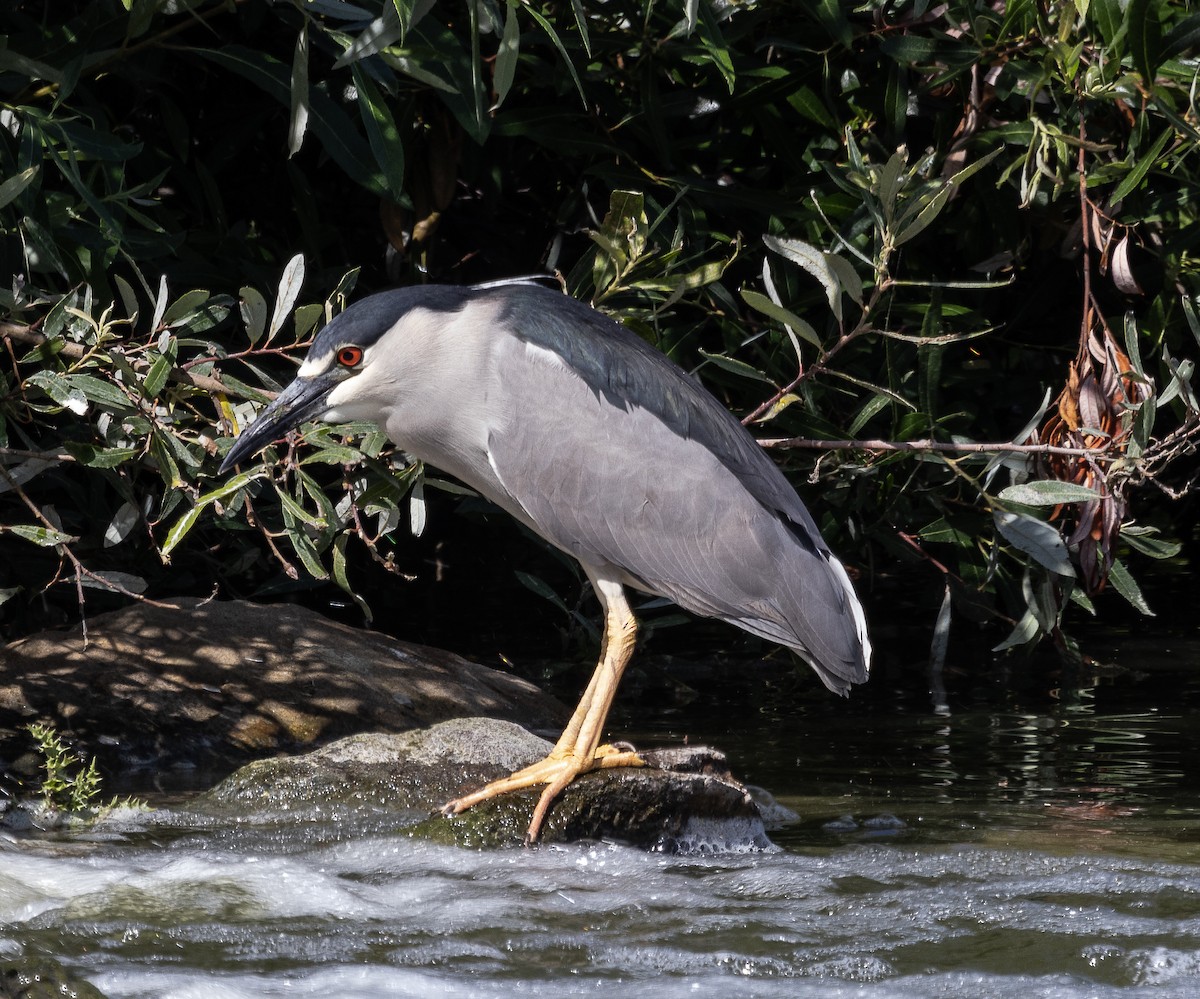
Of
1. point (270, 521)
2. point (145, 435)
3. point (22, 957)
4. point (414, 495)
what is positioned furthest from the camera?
point (270, 521)

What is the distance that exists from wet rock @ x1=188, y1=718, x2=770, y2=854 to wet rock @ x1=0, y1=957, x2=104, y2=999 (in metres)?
1.06

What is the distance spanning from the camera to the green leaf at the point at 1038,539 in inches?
173

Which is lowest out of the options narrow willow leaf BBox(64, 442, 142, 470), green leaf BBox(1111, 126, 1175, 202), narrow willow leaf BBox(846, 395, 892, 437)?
narrow willow leaf BBox(64, 442, 142, 470)

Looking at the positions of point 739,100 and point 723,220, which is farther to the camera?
point 723,220

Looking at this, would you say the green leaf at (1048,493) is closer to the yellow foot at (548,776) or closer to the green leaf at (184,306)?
the yellow foot at (548,776)

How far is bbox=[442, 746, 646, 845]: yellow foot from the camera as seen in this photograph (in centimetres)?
361

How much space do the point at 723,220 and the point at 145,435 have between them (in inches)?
88.1

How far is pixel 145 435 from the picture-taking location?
159 inches

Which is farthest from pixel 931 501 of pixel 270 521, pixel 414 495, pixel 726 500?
A: pixel 270 521

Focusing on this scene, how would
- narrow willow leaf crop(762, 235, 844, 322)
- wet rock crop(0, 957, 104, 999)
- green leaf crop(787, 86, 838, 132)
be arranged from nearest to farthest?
wet rock crop(0, 957, 104, 999) → narrow willow leaf crop(762, 235, 844, 322) → green leaf crop(787, 86, 838, 132)

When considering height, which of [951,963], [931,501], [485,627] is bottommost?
[485,627]

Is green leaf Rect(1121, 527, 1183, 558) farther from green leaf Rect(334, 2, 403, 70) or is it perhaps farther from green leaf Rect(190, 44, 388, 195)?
green leaf Rect(334, 2, 403, 70)

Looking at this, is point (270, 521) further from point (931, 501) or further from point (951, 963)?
point (951, 963)

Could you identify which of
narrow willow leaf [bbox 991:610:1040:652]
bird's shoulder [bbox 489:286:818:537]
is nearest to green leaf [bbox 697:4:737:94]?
bird's shoulder [bbox 489:286:818:537]
